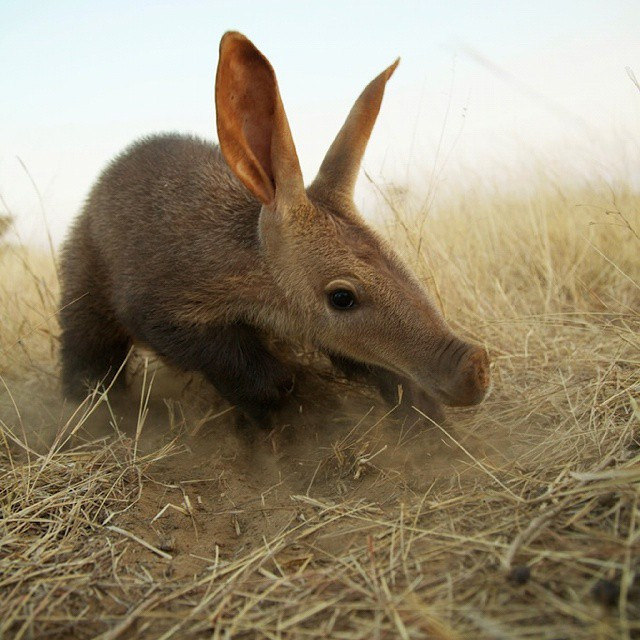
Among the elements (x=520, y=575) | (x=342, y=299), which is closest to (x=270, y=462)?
(x=342, y=299)

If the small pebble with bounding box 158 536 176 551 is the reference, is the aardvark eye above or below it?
above

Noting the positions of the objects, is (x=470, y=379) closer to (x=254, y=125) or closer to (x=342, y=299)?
(x=342, y=299)

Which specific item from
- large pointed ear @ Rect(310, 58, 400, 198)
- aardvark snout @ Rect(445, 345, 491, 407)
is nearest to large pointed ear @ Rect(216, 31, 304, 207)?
large pointed ear @ Rect(310, 58, 400, 198)

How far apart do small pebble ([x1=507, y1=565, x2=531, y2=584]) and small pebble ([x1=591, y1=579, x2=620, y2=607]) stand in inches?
7.5

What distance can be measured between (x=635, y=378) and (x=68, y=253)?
371cm

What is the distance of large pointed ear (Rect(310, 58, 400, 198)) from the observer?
12.5 ft

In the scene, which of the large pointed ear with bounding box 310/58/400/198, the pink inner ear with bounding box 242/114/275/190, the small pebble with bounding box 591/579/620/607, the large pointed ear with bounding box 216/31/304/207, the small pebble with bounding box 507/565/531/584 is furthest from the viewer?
the large pointed ear with bounding box 310/58/400/198

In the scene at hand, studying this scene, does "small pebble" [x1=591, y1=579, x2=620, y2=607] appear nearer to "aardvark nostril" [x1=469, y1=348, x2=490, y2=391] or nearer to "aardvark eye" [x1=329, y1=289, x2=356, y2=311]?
"aardvark nostril" [x1=469, y1=348, x2=490, y2=391]

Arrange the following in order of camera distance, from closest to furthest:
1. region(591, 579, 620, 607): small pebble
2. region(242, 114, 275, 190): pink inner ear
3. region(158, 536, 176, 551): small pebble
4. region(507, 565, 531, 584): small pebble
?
region(591, 579, 620, 607): small pebble < region(507, 565, 531, 584): small pebble < region(158, 536, 176, 551): small pebble < region(242, 114, 275, 190): pink inner ear

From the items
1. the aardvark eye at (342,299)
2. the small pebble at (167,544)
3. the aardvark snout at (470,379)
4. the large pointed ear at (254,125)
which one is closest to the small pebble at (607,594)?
the aardvark snout at (470,379)

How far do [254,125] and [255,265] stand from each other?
0.76 m

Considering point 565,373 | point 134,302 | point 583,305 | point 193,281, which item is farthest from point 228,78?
point 583,305

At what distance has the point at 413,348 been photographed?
3.27 m

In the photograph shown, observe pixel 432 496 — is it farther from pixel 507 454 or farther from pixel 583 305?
pixel 583 305
